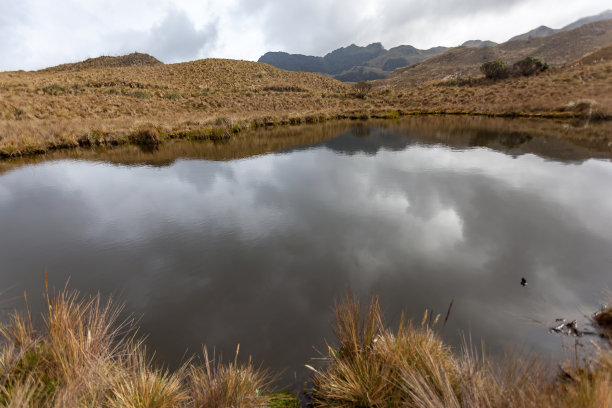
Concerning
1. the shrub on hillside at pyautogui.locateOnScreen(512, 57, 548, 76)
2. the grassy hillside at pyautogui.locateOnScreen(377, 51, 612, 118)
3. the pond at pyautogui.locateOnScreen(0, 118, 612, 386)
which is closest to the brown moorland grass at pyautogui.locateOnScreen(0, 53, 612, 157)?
the grassy hillside at pyautogui.locateOnScreen(377, 51, 612, 118)

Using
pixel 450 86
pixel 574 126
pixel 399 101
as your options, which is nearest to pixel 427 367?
pixel 574 126

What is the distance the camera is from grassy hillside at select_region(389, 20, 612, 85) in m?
62.3

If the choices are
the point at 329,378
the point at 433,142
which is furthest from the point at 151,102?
the point at 329,378

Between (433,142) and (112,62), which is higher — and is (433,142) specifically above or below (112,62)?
below

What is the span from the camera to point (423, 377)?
2184mm

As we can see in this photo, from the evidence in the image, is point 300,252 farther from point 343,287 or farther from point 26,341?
point 26,341

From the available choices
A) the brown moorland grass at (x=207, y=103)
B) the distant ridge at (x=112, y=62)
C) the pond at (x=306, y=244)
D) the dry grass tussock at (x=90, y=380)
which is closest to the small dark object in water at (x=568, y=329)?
the pond at (x=306, y=244)

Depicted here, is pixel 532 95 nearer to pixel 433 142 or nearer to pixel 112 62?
pixel 433 142

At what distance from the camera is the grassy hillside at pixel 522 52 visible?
6234cm

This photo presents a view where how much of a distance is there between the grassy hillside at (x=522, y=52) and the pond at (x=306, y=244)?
62431 mm

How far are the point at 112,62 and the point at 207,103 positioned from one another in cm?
5114

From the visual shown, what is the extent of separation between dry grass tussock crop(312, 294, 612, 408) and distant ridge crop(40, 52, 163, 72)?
78013 mm

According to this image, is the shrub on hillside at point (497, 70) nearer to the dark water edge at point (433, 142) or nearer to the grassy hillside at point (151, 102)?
the grassy hillside at point (151, 102)

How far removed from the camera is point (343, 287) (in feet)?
14.5
